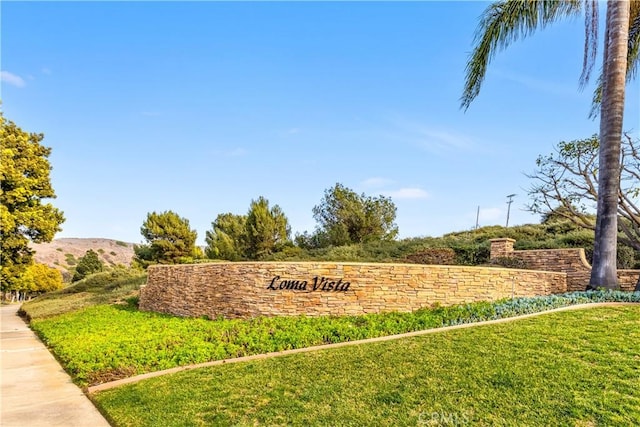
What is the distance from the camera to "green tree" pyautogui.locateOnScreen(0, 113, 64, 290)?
1592 centimetres

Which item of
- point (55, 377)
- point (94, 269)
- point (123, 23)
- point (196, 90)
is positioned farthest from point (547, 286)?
point (94, 269)

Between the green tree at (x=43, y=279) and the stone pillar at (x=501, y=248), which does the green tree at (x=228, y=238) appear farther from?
the green tree at (x=43, y=279)

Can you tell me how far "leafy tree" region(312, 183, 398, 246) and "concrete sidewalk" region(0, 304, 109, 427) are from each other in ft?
51.5

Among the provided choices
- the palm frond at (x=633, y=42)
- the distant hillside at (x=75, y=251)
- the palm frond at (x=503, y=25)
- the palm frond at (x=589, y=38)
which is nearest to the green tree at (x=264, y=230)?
the palm frond at (x=503, y=25)

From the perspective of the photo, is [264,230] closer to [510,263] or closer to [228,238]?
[228,238]

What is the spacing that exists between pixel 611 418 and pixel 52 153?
74.5 ft

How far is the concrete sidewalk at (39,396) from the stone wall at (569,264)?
1144 centimetres

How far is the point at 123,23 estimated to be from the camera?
11.1 meters

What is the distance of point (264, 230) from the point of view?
23.8 m

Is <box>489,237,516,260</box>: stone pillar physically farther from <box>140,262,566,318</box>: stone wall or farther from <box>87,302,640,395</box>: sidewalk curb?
<box>87,302,640,395</box>: sidewalk curb

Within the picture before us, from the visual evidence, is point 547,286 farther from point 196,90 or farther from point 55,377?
point 196,90

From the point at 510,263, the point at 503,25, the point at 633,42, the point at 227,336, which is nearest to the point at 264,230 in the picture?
the point at 510,263

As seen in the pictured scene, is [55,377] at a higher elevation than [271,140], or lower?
lower

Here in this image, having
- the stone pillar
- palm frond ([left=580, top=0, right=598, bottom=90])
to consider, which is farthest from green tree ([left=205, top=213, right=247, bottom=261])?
palm frond ([left=580, top=0, right=598, bottom=90])
